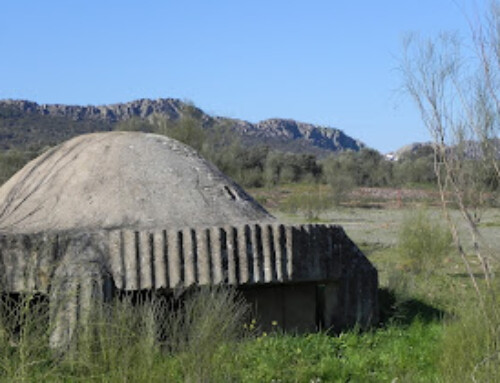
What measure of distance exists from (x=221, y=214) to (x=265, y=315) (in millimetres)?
925

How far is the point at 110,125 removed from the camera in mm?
70188

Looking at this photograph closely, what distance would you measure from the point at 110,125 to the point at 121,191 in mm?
65085

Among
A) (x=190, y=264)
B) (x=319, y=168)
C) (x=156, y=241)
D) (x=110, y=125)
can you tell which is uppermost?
(x=110, y=125)

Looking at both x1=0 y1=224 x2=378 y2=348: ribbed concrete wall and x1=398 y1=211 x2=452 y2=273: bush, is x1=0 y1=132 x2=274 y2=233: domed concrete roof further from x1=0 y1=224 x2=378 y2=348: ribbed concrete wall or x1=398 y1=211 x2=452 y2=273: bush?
x1=398 y1=211 x2=452 y2=273: bush

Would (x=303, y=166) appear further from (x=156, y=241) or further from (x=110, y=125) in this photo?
(x=156, y=241)

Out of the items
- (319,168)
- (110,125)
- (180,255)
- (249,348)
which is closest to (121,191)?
(180,255)

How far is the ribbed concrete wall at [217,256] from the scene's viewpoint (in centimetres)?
546

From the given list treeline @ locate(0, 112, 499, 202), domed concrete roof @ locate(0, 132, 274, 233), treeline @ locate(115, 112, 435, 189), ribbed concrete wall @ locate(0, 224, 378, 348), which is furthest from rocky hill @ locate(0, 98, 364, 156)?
ribbed concrete wall @ locate(0, 224, 378, 348)

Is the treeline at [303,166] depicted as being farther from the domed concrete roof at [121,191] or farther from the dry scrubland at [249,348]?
the dry scrubland at [249,348]

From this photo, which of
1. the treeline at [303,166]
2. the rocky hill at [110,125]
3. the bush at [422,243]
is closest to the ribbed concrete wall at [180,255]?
the bush at [422,243]

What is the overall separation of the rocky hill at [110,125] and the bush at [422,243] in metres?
16.4

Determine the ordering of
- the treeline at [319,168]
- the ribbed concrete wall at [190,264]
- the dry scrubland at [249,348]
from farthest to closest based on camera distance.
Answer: the treeline at [319,168] → the ribbed concrete wall at [190,264] → the dry scrubland at [249,348]

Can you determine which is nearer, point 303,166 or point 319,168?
point 303,166

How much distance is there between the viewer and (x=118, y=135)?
7395mm
